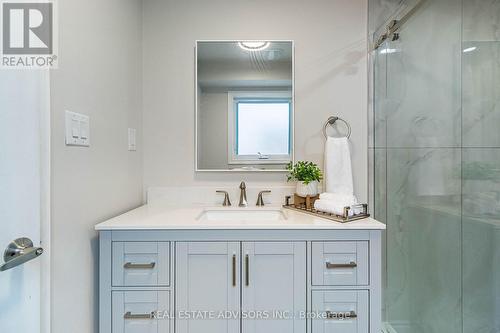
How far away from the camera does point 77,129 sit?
1056mm

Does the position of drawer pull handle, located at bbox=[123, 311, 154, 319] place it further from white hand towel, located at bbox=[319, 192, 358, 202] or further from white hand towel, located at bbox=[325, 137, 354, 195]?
white hand towel, located at bbox=[325, 137, 354, 195]

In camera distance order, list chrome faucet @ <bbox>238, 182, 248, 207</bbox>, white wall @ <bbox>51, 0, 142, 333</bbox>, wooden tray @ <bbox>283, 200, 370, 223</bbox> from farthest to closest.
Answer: chrome faucet @ <bbox>238, 182, 248, 207</bbox> → wooden tray @ <bbox>283, 200, 370, 223</bbox> → white wall @ <bbox>51, 0, 142, 333</bbox>

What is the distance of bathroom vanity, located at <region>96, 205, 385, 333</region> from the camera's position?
1.16 m

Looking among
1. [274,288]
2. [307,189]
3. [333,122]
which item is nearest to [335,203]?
[307,189]

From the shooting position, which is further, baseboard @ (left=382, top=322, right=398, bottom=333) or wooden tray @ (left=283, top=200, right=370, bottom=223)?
baseboard @ (left=382, top=322, right=398, bottom=333)

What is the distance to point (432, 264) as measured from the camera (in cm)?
131

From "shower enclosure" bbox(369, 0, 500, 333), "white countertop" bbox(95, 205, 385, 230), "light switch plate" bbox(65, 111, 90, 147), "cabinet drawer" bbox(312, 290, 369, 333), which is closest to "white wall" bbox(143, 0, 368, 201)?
"shower enclosure" bbox(369, 0, 500, 333)

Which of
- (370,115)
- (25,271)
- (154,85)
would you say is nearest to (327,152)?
(370,115)

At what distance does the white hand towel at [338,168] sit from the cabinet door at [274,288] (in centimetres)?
59

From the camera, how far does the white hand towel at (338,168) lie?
1642 millimetres

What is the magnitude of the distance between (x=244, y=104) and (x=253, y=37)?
1.39 ft

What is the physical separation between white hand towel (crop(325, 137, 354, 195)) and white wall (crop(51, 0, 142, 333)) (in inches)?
45.5

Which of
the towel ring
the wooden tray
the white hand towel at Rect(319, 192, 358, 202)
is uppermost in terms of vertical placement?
the towel ring

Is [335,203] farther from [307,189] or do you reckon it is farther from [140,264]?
[140,264]
